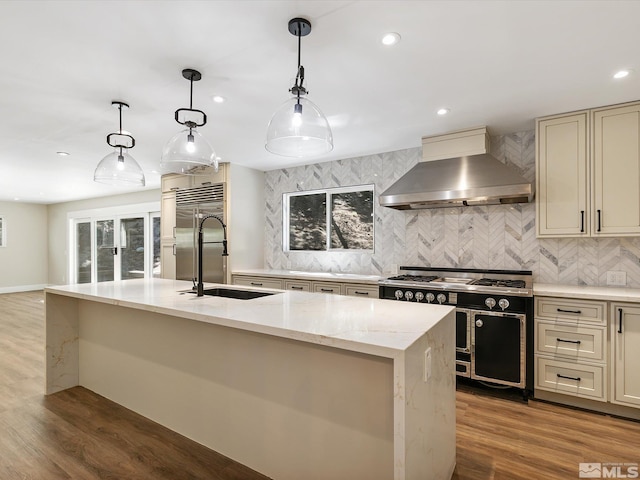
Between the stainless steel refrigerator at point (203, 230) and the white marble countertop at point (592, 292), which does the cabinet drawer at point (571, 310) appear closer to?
the white marble countertop at point (592, 292)

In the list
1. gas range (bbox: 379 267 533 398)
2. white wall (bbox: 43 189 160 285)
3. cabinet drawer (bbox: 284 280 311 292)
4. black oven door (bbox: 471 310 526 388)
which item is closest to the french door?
white wall (bbox: 43 189 160 285)

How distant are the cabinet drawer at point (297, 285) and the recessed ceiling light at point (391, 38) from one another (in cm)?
269

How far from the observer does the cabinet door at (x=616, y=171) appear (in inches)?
107

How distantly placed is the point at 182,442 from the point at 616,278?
3.72 m

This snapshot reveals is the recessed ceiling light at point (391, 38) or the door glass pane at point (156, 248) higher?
the recessed ceiling light at point (391, 38)

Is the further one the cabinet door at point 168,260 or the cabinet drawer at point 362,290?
the cabinet door at point 168,260

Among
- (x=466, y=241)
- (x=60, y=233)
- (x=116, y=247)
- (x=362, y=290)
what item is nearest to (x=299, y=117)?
(x=362, y=290)

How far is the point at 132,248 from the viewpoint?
7.58m

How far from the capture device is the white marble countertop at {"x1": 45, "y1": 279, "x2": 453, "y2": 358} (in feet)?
4.32

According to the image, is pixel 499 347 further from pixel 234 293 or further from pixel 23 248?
pixel 23 248

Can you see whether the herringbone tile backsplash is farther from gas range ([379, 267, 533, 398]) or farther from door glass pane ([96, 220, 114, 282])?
door glass pane ([96, 220, 114, 282])

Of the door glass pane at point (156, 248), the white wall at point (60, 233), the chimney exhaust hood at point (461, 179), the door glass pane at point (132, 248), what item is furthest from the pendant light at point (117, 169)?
the white wall at point (60, 233)

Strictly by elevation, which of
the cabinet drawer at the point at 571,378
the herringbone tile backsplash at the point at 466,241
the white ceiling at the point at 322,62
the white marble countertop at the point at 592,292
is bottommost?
the cabinet drawer at the point at 571,378

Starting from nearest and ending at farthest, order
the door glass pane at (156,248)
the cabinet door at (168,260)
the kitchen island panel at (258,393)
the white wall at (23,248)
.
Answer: the kitchen island panel at (258,393), the cabinet door at (168,260), the door glass pane at (156,248), the white wall at (23,248)
